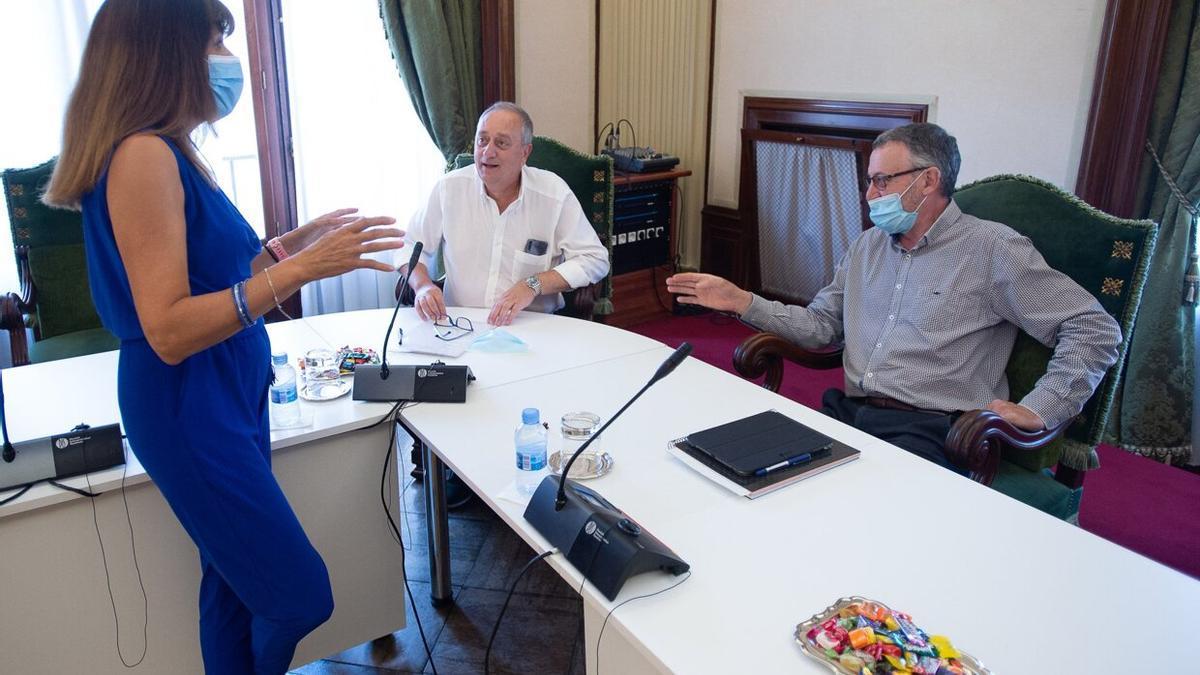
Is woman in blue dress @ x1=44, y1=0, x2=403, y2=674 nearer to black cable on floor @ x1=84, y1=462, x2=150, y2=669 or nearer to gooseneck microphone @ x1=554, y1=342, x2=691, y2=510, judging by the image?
black cable on floor @ x1=84, y1=462, x2=150, y2=669

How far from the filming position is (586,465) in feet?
5.01

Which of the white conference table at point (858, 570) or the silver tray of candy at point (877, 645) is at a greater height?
the silver tray of candy at point (877, 645)

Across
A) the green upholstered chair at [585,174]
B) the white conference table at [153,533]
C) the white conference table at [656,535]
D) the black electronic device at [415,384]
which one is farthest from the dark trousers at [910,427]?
the green upholstered chair at [585,174]

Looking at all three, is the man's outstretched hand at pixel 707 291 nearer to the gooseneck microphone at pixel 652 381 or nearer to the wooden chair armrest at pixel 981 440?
the wooden chair armrest at pixel 981 440

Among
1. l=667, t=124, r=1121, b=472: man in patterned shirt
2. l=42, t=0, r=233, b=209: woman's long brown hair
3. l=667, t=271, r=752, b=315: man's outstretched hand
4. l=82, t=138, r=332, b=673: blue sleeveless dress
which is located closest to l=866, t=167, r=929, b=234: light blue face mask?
l=667, t=124, r=1121, b=472: man in patterned shirt

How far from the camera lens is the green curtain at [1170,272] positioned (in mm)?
2771

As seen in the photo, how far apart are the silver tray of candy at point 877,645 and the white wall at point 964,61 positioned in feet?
8.27

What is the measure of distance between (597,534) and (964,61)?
2830 mm

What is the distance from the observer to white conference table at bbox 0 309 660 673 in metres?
1.52

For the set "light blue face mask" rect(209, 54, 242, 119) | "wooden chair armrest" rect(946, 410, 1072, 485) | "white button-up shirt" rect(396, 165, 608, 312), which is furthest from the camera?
"white button-up shirt" rect(396, 165, 608, 312)

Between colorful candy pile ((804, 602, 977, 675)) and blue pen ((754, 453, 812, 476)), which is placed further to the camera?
blue pen ((754, 453, 812, 476))

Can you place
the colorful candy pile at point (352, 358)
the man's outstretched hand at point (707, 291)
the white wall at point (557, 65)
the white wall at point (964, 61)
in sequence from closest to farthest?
the colorful candy pile at point (352, 358)
the man's outstretched hand at point (707, 291)
the white wall at point (964, 61)
the white wall at point (557, 65)

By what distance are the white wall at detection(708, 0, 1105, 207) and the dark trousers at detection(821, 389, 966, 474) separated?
1534 millimetres

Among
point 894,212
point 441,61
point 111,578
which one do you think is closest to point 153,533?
point 111,578
